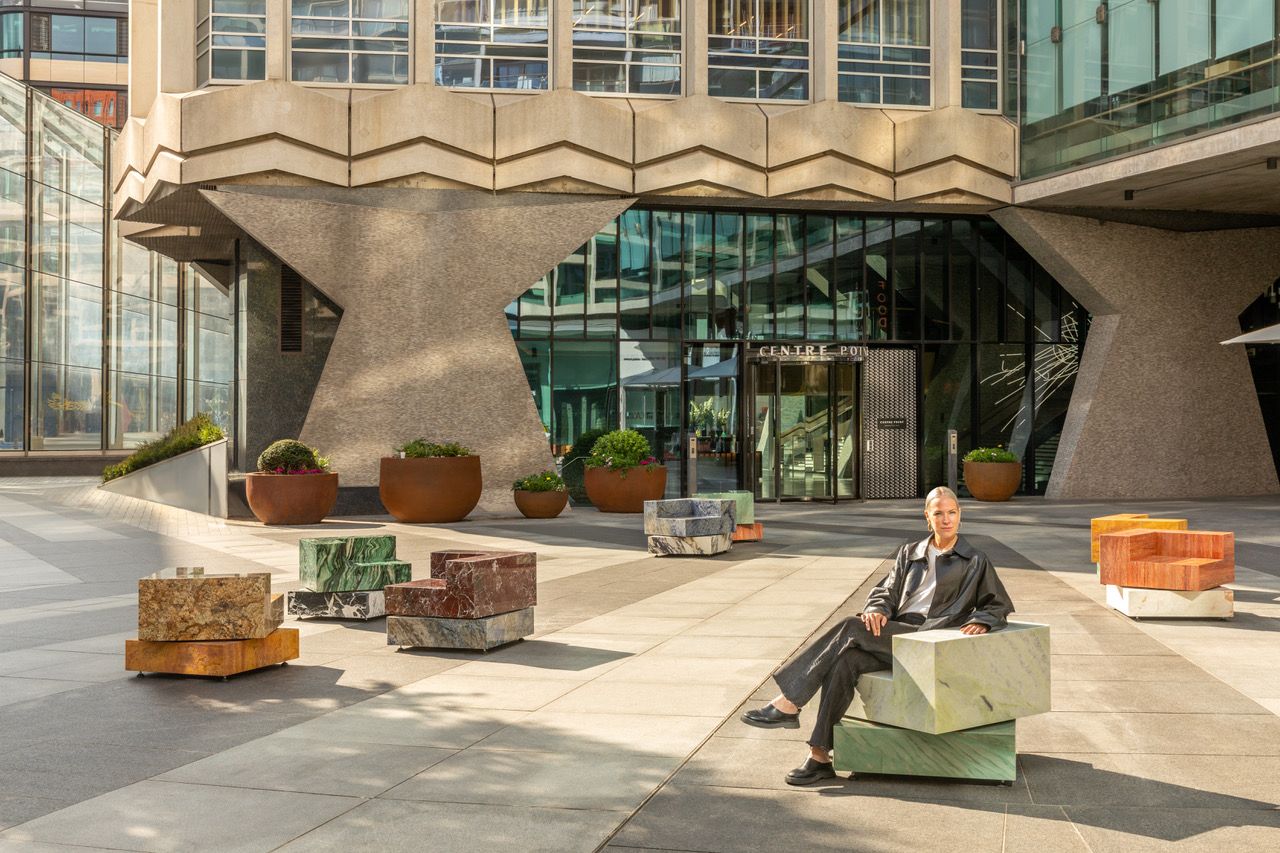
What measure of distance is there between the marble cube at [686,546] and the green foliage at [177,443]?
11811 millimetres

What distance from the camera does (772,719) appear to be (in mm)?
6051

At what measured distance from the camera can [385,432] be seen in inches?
932

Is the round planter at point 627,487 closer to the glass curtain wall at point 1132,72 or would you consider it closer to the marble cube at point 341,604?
the glass curtain wall at point 1132,72

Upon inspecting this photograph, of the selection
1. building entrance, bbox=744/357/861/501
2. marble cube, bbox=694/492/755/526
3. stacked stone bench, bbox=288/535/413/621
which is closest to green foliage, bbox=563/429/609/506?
building entrance, bbox=744/357/861/501

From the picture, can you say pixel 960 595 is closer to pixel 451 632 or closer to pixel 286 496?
pixel 451 632

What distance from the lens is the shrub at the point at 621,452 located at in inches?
935

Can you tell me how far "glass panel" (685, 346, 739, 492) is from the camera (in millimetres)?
27125

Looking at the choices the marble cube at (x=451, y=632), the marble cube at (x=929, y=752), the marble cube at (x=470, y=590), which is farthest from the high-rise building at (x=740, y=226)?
the marble cube at (x=929, y=752)

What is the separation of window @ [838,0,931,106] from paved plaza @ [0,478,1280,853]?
1639cm

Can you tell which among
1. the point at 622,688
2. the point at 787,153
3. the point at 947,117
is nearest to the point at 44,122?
the point at 787,153

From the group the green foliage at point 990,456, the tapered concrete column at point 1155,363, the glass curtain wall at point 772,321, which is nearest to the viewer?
the glass curtain wall at point 772,321

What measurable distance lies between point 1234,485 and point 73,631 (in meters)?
25.4

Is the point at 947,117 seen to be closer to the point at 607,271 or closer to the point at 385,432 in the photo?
the point at 607,271

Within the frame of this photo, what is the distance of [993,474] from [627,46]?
11835 millimetres
